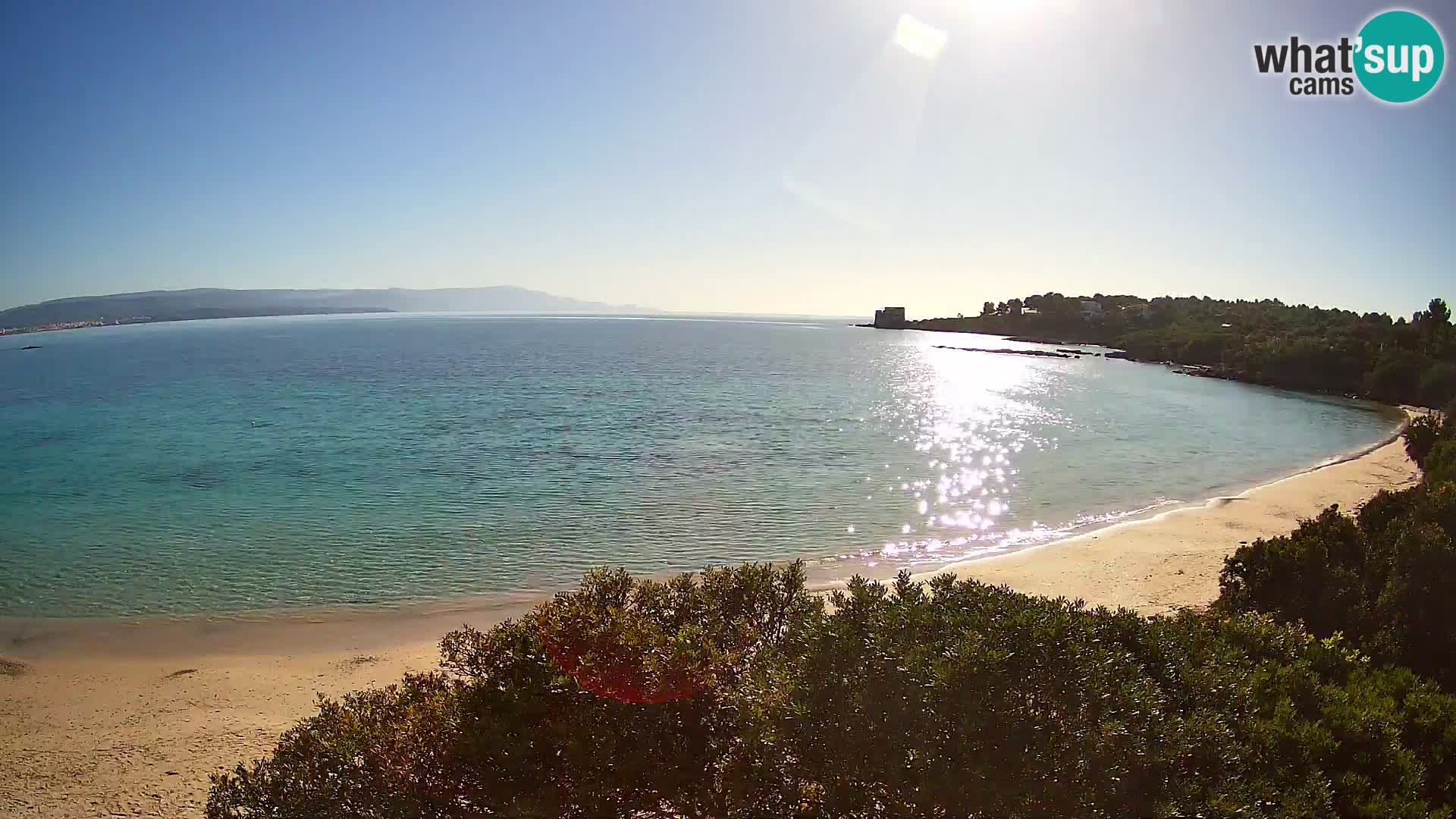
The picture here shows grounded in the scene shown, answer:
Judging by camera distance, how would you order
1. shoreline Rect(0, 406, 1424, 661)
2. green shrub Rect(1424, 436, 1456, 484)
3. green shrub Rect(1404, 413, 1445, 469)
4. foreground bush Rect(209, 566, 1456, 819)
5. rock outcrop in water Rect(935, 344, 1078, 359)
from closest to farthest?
foreground bush Rect(209, 566, 1456, 819) < shoreline Rect(0, 406, 1424, 661) < green shrub Rect(1424, 436, 1456, 484) < green shrub Rect(1404, 413, 1445, 469) < rock outcrop in water Rect(935, 344, 1078, 359)

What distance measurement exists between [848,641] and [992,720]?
1.36 meters

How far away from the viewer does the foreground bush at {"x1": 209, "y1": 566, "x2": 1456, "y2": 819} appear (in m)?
5.46

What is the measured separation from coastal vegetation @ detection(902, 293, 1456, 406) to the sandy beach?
140ft

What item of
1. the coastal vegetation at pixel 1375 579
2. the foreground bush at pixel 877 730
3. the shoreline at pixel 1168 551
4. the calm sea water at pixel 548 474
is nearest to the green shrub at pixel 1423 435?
the shoreline at pixel 1168 551

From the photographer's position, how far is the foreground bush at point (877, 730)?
5.46 m

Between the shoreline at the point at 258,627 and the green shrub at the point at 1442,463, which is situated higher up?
the green shrub at the point at 1442,463

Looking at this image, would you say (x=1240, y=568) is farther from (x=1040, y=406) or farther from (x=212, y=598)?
(x=1040, y=406)

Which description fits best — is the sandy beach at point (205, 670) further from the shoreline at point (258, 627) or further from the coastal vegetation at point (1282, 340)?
the coastal vegetation at point (1282, 340)

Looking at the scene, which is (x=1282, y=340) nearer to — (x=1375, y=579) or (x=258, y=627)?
(x=1375, y=579)

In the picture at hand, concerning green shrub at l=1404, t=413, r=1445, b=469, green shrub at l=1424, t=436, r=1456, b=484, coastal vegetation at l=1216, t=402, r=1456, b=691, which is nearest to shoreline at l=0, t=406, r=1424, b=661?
coastal vegetation at l=1216, t=402, r=1456, b=691

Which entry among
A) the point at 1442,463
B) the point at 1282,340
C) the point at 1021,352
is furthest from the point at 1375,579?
the point at 1021,352

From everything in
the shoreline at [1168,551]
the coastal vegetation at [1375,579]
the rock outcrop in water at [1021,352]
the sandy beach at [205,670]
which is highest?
the rock outcrop in water at [1021,352]

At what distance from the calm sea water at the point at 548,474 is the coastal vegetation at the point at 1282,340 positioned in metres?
6.84

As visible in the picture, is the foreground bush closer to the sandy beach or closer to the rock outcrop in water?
the sandy beach
